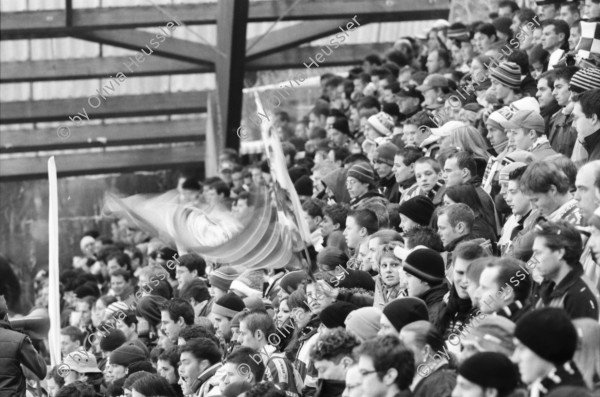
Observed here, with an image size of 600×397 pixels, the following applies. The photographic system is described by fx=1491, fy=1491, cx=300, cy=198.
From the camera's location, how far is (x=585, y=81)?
10086 mm

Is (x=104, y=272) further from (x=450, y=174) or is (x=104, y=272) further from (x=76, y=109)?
(x=450, y=174)

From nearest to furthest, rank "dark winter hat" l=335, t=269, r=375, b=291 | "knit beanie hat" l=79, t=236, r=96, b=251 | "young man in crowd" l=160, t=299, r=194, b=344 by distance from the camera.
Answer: "dark winter hat" l=335, t=269, r=375, b=291, "young man in crowd" l=160, t=299, r=194, b=344, "knit beanie hat" l=79, t=236, r=96, b=251

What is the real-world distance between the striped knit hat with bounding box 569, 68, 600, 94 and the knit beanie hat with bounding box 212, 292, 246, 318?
273 centimetres

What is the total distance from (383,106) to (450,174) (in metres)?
4.81

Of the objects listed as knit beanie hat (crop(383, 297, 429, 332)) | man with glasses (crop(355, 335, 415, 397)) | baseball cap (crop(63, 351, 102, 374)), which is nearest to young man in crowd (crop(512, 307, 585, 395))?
man with glasses (crop(355, 335, 415, 397))

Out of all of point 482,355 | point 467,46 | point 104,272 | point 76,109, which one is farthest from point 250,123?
point 482,355

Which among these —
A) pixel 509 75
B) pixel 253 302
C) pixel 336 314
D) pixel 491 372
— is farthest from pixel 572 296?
pixel 509 75

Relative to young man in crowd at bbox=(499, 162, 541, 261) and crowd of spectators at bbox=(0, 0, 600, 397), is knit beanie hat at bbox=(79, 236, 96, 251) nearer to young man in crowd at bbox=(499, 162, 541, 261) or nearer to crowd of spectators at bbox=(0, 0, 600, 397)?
crowd of spectators at bbox=(0, 0, 600, 397)

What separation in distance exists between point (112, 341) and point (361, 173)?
8.18ft

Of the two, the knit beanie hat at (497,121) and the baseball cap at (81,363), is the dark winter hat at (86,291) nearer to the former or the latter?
the baseball cap at (81,363)

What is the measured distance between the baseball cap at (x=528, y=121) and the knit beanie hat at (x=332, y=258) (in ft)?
4.93

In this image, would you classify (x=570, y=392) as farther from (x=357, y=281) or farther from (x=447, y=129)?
(x=447, y=129)

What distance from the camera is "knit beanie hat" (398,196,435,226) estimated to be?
9.93 metres

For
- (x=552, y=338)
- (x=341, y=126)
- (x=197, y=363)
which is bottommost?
(x=341, y=126)
